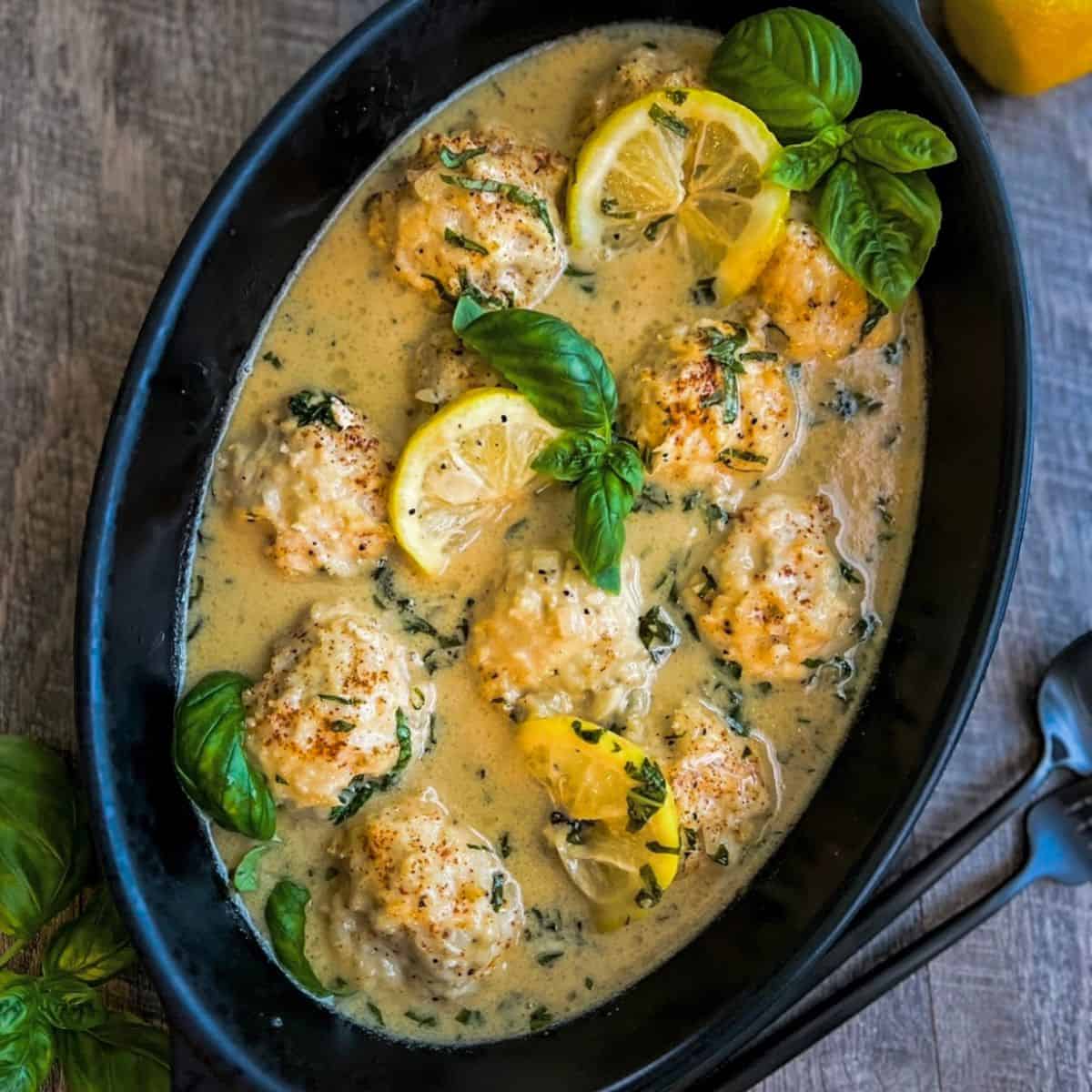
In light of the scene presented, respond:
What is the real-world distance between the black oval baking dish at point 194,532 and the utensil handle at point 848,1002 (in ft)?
0.91

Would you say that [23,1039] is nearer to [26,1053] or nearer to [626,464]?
[26,1053]

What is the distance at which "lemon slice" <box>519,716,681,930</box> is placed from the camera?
2.69m

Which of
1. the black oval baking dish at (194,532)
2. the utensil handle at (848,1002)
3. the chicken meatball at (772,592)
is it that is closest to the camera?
the black oval baking dish at (194,532)

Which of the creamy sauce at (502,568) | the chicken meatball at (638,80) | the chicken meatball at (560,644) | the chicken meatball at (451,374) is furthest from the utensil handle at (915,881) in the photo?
the chicken meatball at (638,80)

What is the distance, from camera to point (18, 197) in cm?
303

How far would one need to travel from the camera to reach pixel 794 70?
8.91 ft

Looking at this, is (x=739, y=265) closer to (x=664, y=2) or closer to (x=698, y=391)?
(x=698, y=391)

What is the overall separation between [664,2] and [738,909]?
2.01 m

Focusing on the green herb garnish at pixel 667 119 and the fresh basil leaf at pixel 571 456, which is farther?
the green herb garnish at pixel 667 119

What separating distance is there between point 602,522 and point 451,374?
447 mm

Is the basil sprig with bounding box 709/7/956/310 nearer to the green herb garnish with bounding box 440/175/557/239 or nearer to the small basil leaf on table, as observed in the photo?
the green herb garnish with bounding box 440/175/557/239

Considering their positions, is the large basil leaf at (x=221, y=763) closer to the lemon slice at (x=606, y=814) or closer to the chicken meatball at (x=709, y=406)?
the lemon slice at (x=606, y=814)

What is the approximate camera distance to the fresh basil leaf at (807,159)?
2729 millimetres

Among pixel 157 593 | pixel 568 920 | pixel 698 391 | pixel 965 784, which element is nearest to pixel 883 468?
pixel 698 391
